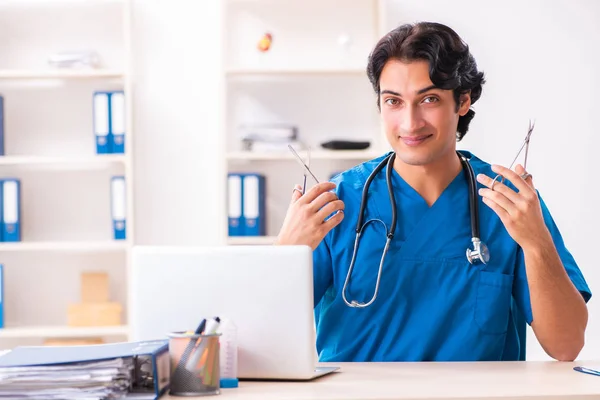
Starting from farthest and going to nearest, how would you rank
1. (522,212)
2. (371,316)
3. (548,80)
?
(548,80) < (371,316) < (522,212)

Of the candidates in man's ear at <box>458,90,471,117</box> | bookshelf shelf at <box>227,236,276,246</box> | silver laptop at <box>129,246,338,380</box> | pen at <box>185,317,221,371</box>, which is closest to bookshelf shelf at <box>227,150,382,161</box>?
bookshelf shelf at <box>227,236,276,246</box>

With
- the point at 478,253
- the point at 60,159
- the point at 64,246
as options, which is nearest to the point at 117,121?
the point at 60,159

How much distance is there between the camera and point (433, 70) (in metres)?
1.86

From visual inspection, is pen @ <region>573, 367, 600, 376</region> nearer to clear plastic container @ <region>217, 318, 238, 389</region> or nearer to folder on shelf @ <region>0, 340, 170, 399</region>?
clear plastic container @ <region>217, 318, 238, 389</region>

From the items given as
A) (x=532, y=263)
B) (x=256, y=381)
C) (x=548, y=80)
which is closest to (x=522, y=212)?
(x=532, y=263)

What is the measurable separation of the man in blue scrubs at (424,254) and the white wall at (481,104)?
5.55ft

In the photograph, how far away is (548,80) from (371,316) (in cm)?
212

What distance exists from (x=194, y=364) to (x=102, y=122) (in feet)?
7.33

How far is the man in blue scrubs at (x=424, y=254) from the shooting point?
5.79ft

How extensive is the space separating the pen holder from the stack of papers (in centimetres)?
10

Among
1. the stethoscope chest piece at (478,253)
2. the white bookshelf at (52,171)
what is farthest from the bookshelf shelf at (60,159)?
the stethoscope chest piece at (478,253)

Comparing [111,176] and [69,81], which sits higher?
[69,81]

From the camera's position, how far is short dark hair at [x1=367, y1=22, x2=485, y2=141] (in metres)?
1.87

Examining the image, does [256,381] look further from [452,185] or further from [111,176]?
[111,176]
